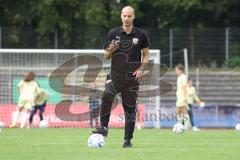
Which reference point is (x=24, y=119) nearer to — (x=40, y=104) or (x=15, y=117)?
(x=15, y=117)

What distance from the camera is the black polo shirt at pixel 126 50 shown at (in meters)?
12.6

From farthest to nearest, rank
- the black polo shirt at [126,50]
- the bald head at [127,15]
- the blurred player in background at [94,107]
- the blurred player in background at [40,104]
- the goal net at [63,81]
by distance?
the goal net at [63,81] < the blurred player in background at [40,104] < the blurred player in background at [94,107] < the black polo shirt at [126,50] < the bald head at [127,15]

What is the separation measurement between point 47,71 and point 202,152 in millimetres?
15740

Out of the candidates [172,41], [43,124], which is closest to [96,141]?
[43,124]

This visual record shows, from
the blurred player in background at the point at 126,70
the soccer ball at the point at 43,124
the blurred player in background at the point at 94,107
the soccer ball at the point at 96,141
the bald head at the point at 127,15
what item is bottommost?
the soccer ball at the point at 43,124

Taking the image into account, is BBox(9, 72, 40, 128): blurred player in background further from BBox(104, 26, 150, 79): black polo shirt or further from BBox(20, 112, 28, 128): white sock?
BBox(104, 26, 150, 79): black polo shirt

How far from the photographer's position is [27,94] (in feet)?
81.3

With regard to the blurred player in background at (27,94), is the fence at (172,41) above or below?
above

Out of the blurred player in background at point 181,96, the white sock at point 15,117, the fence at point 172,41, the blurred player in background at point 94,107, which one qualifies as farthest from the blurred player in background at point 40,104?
the fence at point 172,41

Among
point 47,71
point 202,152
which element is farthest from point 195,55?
point 202,152

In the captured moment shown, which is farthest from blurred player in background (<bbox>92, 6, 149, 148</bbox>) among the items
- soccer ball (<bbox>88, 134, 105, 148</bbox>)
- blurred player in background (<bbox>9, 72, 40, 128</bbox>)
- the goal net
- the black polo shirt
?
blurred player in background (<bbox>9, 72, 40, 128</bbox>)

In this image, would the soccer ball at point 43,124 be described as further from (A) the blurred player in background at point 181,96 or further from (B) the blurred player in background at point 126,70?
(B) the blurred player in background at point 126,70

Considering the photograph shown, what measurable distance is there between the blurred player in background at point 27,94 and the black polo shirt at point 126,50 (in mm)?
12278

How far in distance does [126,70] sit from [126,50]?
1.17 feet
